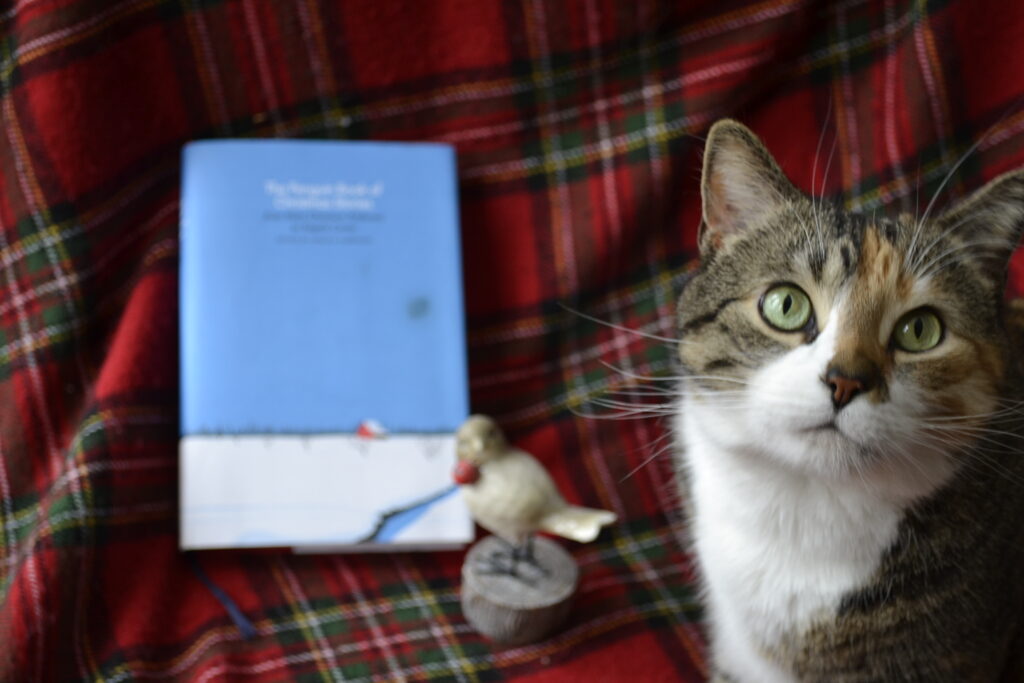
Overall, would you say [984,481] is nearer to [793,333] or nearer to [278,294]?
[793,333]

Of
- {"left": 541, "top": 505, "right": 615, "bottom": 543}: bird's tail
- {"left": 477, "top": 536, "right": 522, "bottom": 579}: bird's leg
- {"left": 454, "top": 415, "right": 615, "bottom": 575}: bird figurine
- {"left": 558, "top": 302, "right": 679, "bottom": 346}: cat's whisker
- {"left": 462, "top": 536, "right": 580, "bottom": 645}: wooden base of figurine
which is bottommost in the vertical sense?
{"left": 462, "top": 536, "right": 580, "bottom": 645}: wooden base of figurine

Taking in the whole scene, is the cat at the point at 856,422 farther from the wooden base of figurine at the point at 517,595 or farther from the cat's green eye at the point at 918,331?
the wooden base of figurine at the point at 517,595

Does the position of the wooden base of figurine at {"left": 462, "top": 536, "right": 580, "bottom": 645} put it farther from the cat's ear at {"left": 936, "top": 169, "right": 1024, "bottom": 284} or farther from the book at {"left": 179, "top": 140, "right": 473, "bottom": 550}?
the cat's ear at {"left": 936, "top": 169, "right": 1024, "bottom": 284}

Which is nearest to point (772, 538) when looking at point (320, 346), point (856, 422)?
point (856, 422)

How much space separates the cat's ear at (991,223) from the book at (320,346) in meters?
0.53

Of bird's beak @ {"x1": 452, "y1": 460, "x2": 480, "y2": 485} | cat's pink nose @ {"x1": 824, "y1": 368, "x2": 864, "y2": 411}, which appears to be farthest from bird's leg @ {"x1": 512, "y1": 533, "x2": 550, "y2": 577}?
cat's pink nose @ {"x1": 824, "y1": 368, "x2": 864, "y2": 411}

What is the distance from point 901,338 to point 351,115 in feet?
2.16

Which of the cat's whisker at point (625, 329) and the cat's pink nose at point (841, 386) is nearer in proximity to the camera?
the cat's pink nose at point (841, 386)

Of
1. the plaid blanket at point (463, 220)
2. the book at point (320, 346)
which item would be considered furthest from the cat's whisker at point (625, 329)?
the book at point (320, 346)

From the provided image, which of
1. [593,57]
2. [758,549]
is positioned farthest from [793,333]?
[593,57]

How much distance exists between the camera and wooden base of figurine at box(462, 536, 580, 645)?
0.90 metres

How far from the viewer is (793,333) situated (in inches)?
26.8

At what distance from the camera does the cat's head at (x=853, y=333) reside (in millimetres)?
638

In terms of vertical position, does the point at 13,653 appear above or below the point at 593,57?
below
